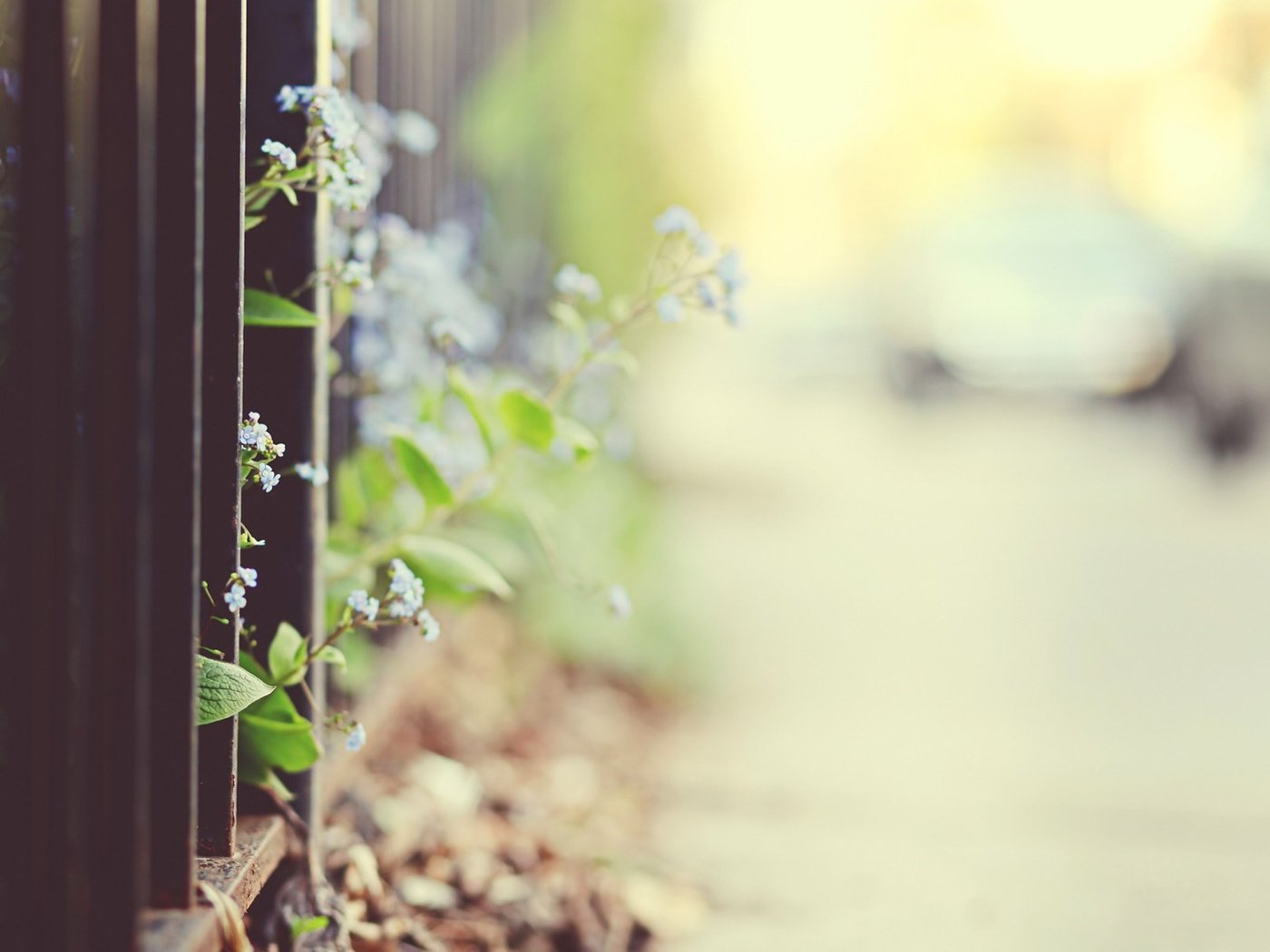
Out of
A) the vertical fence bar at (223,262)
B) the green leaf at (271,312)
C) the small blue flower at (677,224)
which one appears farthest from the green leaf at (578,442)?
the vertical fence bar at (223,262)

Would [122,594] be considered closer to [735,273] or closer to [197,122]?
[197,122]

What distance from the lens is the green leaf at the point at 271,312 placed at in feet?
4.87

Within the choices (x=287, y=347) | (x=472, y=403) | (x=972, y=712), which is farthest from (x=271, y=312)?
(x=972, y=712)

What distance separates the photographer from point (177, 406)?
1.18 metres

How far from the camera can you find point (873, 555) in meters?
5.92

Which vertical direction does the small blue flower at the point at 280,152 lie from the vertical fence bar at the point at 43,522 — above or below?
above

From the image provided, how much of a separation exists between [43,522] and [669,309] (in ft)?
2.85

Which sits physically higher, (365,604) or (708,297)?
(708,297)

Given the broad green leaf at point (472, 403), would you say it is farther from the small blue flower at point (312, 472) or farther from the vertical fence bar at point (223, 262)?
the vertical fence bar at point (223, 262)

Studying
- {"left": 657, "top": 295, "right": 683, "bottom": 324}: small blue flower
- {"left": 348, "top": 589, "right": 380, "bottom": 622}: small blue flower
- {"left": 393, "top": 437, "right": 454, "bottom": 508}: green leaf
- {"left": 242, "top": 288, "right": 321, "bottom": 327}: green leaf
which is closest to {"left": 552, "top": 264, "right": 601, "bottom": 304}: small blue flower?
{"left": 657, "top": 295, "right": 683, "bottom": 324}: small blue flower

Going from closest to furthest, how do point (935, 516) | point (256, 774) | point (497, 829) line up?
point (256, 774), point (497, 829), point (935, 516)

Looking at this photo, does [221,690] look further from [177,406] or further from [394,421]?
[394,421]

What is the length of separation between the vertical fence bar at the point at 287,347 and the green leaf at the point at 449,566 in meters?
0.17

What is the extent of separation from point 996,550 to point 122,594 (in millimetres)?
5518
